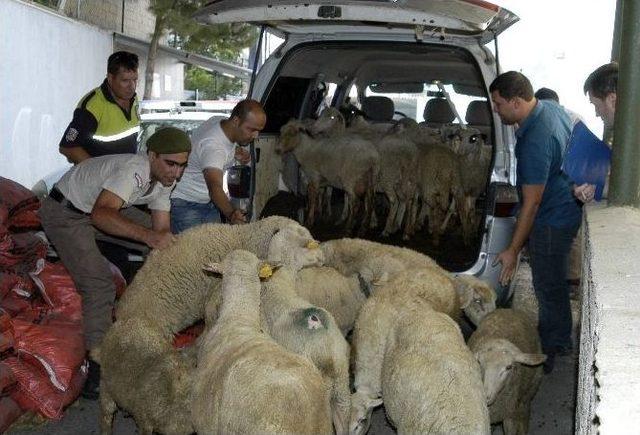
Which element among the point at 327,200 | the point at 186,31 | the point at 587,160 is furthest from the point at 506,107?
the point at 186,31

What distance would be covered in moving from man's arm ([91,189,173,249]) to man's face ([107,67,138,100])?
1707mm

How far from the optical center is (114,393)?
4.27 m

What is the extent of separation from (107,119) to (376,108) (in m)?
5.01

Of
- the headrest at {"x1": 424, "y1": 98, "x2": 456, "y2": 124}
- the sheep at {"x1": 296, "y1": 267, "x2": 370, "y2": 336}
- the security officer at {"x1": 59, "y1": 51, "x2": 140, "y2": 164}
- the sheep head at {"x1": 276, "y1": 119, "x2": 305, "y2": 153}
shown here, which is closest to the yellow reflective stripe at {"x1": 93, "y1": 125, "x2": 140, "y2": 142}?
the security officer at {"x1": 59, "y1": 51, "x2": 140, "y2": 164}

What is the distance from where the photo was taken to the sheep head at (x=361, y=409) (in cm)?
437

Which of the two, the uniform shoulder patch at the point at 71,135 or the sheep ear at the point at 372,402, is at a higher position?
the uniform shoulder patch at the point at 71,135

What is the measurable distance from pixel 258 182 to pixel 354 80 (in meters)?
3.60

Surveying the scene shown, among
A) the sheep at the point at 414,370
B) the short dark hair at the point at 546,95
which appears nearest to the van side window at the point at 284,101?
the short dark hair at the point at 546,95

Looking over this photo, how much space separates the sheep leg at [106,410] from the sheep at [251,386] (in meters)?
0.79

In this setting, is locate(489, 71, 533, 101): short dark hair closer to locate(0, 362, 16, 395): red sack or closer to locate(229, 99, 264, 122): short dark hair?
locate(229, 99, 264, 122): short dark hair

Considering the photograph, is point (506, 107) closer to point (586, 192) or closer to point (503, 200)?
point (503, 200)

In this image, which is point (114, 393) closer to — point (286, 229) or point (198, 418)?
point (198, 418)

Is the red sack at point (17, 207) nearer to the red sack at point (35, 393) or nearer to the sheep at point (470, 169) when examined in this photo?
the red sack at point (35, 393)

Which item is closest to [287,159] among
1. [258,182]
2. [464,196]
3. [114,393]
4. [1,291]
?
[258,182]
